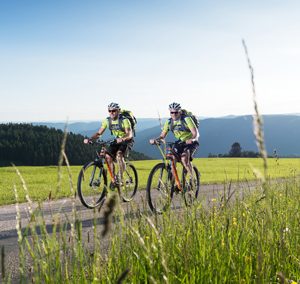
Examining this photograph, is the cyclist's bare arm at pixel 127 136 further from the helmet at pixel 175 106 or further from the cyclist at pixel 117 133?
the helmet at pixel 175 106

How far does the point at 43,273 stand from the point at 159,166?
6941 mm

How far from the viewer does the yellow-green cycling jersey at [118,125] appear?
→ 10.1 metres

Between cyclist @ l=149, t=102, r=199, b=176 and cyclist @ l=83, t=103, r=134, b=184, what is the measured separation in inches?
47.9

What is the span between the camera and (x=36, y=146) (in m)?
71.8

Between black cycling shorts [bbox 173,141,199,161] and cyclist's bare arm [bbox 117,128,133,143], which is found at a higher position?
cyclist's bare arm [bbox 117,128,133,143]

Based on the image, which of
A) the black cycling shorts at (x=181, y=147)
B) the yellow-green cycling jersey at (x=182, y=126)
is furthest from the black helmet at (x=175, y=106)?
the black cycling shorts at (x=181, y=147)

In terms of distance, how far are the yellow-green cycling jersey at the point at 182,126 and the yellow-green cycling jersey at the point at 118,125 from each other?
1.18 meters

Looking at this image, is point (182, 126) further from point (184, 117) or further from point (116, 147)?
point (116, 147)

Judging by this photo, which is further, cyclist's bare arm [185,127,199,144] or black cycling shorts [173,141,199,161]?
black cycling shorts [173,141,199,161]

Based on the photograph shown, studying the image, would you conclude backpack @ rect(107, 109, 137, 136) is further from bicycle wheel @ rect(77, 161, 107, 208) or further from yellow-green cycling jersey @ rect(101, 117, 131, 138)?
bicycle wheel @ rect(77, 161, 107, 208)

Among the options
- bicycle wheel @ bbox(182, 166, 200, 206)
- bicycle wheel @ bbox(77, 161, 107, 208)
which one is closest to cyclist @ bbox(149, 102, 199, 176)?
bicycle wheel @ bbox(182, 166, 200, 206)

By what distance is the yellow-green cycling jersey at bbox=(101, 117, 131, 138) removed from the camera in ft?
33.2

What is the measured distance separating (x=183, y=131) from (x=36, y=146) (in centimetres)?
6509

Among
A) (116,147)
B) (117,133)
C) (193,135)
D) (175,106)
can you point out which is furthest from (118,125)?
(193,135)
